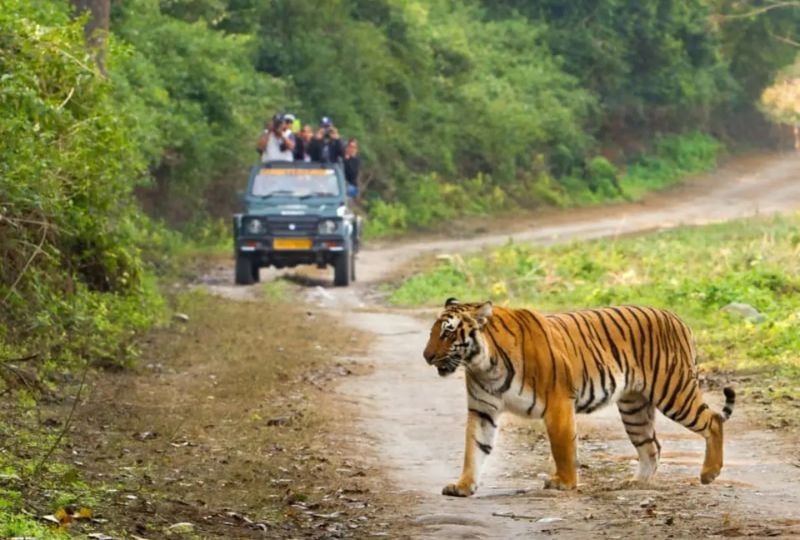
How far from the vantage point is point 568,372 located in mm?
10039

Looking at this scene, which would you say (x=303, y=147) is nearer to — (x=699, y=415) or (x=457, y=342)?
(x=699, y=415)

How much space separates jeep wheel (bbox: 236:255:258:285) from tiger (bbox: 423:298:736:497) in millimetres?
16921

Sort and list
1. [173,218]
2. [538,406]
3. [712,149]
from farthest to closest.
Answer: [712,149], [173,218], [538,406]

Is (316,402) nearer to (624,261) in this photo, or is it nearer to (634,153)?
Result: (624,261)

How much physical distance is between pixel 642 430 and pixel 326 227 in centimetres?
1688

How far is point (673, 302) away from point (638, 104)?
3636 cm

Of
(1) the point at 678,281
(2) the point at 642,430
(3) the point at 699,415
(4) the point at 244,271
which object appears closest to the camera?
(3) the point at 699,415

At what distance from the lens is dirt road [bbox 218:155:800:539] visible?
8602 millimetres

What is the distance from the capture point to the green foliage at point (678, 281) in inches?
678

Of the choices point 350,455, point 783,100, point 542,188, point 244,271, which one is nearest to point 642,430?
point 350,455


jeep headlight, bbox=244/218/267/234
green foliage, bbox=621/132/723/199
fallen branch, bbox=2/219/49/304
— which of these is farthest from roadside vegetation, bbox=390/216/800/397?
green foliage, bbox=621/132/723/199

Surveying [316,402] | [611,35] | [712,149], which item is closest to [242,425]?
[316,402]

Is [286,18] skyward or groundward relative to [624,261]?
skyward

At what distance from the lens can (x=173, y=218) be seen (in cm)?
3519
